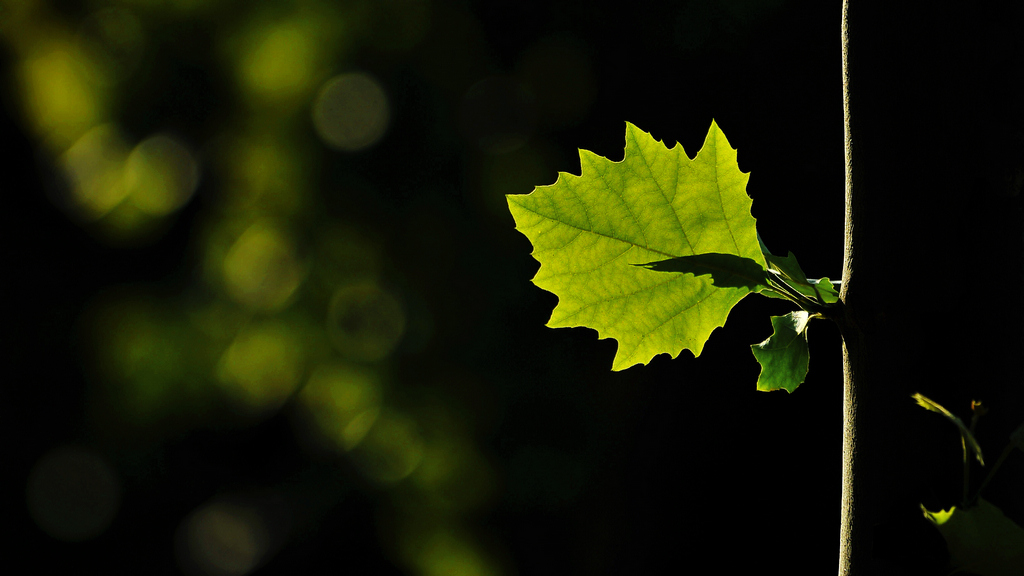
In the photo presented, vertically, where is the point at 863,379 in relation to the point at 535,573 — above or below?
above

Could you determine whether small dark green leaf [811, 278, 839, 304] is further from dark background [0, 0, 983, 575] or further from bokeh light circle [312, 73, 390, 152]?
bokeh light circle [312, 73, 390, 152]

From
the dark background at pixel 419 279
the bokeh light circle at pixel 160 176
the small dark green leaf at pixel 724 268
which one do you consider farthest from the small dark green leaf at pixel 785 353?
the bokeh light circle at pixel 160 176

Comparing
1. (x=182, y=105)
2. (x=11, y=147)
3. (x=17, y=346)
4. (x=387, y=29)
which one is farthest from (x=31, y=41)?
(x=387, y=29)

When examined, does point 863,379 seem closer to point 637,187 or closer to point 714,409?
point 637,187

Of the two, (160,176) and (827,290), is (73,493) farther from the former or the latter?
(827,290)

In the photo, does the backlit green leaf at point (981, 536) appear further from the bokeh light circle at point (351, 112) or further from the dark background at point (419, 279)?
the bokeh light circle at point (351, 112)

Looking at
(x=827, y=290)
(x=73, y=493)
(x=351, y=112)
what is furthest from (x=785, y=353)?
(x=73, y=493)

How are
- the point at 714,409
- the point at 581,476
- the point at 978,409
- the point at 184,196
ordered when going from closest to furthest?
the point at 978,409 < the point at 714,409 < the point at 581,476 < the point at 184,196
